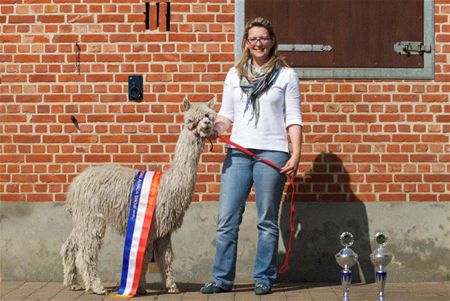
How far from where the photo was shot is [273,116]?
7.88m

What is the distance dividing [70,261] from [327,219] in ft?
8.20

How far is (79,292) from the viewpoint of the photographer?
26.5ft

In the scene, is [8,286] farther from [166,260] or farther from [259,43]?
[259,43]

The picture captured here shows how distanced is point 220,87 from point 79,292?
2.37 meters

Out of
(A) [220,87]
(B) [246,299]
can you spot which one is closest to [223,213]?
(B) [246,299]

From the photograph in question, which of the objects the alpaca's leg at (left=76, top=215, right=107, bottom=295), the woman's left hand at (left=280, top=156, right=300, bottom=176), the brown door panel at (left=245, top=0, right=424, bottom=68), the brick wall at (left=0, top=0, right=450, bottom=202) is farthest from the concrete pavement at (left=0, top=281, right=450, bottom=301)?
the brown door panel at (left=245, top=0, right=424, bottom=68)

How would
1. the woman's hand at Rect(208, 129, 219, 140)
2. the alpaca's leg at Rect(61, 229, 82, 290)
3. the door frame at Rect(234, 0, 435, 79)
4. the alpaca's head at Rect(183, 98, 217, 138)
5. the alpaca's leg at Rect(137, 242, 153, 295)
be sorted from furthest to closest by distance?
the door frame at Rect(234, 0, 435, 79)
the alpaca's leg at Rect(61, 229, 82, 290)
the alpaca's leg at Rect(137, 242, 153, 295)
the woman's hand at Rect(208, 129, 219, 140)
the alpaca's head at Rect(183, 98, 217, 138)

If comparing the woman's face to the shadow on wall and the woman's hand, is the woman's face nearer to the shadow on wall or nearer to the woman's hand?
the woman's hand

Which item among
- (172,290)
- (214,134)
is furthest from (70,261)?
(214,134)

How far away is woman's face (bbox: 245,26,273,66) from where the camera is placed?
7.85 meters

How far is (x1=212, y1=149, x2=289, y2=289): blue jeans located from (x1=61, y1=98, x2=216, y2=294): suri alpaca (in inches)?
13.4

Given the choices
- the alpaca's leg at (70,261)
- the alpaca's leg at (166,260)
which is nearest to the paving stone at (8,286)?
the alpaca's leg at (70,261)

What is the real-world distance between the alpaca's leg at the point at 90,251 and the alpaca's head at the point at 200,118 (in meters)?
1.15

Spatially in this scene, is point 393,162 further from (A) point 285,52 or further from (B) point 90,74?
(B) point 90,74
